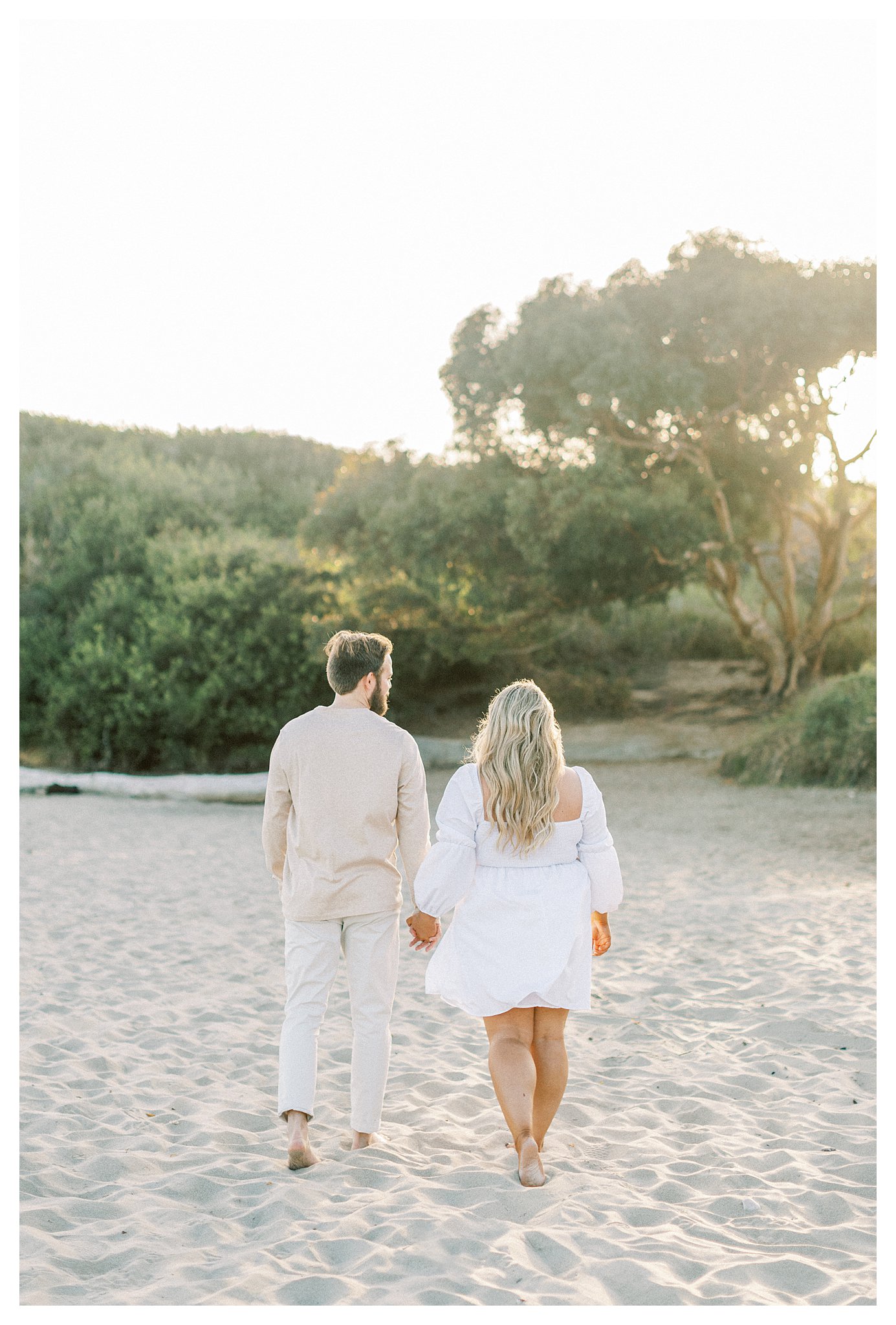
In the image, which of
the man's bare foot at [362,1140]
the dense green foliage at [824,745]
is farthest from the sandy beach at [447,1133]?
the dense green foliage at [824,745]

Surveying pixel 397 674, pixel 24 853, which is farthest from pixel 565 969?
pixel 397 674

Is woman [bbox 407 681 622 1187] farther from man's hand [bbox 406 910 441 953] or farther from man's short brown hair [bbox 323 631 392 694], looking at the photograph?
man's short brown hair [bbox 323 631 392 694]

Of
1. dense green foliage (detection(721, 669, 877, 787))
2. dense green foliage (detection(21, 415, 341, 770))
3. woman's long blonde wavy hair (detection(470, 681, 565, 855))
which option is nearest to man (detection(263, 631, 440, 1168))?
woman's long blonde wavy hair (detection(470, 681, 565, 855))

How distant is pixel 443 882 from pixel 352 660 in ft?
2.52

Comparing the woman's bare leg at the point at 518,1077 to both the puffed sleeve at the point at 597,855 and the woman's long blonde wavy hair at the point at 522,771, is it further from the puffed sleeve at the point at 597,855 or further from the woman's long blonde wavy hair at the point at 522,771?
the woman's long blonde wavy hair at the point at 522,771

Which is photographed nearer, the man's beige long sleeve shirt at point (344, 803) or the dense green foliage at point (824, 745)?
the man's beige long sleeve shirt at point (344, 803)

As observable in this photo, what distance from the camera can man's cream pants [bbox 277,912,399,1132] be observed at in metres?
3.45

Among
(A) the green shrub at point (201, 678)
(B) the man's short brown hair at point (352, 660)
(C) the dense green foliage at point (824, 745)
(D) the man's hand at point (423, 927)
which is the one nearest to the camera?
(D) the man's hand at point (423, 927)

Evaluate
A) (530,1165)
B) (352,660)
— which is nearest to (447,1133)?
(530,1165)

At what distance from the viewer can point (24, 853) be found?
10.2m

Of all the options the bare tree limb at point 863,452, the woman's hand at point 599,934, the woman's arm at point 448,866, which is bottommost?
the woman's hand at point 599,934

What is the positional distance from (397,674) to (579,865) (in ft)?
58.0

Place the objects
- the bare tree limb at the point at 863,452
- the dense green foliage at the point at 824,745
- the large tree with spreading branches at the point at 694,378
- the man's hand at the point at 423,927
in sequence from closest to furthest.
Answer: the man's hand at the point at 423,927
the dense green foliage at the point at 824,745
the large tree with spreading branches at the point at 694,378
the bare tree limb at the point at 863,452

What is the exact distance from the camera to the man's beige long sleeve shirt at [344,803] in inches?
135
